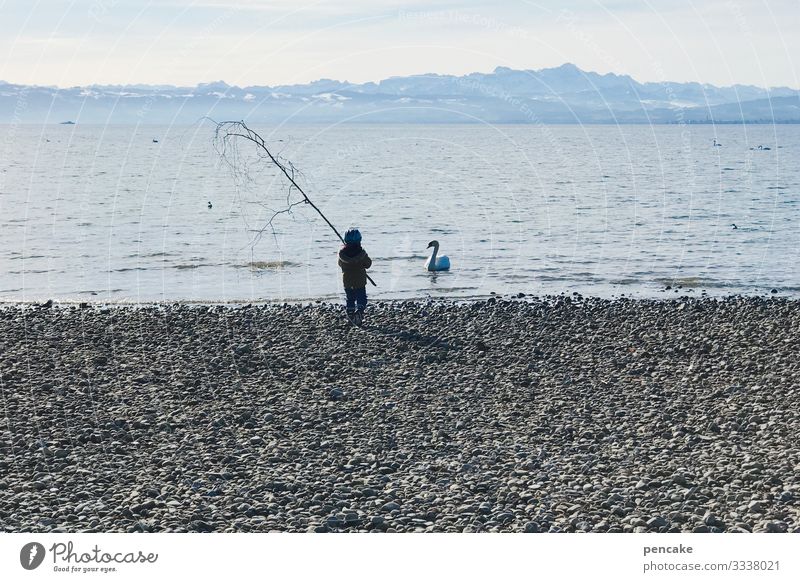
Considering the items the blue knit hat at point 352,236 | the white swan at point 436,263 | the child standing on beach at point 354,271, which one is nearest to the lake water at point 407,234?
the white swan at point 436,263

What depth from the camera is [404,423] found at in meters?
13.4

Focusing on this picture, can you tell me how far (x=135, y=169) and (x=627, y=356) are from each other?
97.3 metres

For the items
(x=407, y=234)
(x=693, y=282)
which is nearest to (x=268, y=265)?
(x=407, y=234)

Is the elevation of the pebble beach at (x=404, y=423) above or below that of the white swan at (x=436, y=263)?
below

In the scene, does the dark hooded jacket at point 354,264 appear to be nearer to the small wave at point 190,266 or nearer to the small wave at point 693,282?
the small wave at point 693,282

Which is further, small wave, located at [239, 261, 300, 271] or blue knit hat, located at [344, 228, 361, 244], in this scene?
small wave, located at [239, 261, 300, 271]

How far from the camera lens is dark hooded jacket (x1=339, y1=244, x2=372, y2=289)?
20.6 meters

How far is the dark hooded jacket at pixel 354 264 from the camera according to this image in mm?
20609

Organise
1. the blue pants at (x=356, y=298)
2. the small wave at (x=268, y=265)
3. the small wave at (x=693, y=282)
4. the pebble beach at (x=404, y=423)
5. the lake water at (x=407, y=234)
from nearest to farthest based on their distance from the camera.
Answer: the pebble beach at (x=404, y=423), the blue pants at (x=356, y=298), the small wave at (x=693, y=282), the lake water at (x=407, y=234), the small wave at (x=268, y=265)

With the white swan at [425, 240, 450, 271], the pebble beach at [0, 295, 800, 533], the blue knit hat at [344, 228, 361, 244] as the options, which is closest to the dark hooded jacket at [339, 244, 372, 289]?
the blue knit hat at [344, 228, 361, 244]

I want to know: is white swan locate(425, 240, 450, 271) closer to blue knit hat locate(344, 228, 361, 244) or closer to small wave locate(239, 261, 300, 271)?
small wave locate(239, 261, 300, 271)

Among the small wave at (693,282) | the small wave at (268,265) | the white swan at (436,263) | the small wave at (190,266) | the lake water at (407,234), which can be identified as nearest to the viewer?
the small wave at (693,282)

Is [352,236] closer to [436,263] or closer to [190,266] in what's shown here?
[436,263]

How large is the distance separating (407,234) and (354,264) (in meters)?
23.2
